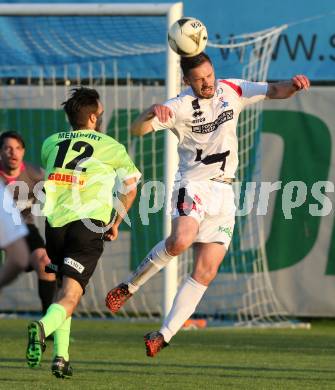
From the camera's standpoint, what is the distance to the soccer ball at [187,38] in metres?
7.93

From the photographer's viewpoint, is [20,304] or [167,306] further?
[20,304]

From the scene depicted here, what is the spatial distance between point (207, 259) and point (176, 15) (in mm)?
4561

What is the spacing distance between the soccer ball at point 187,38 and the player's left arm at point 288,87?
584 millimetres

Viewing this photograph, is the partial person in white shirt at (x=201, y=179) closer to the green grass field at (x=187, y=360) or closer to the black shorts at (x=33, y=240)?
the green grass field at (x=187, y=360)

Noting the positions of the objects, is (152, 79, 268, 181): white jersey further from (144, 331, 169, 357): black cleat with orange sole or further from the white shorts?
(144, 331, 169, 357): black cleat with orange sole

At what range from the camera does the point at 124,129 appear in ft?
45.4

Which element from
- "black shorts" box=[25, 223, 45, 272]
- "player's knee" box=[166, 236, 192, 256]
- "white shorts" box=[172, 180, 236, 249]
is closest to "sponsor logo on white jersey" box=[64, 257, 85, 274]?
"player's knee" box=[166, 236, 192, 256]

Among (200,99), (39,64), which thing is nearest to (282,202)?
(39,64)

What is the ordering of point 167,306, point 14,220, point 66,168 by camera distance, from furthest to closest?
point 167,306
point 66,168
point 14,220

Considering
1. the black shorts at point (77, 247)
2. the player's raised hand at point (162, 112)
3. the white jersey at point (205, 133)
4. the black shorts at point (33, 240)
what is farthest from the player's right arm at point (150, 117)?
the black shorts at point (33, 240)

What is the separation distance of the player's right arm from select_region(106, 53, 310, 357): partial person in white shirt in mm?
171

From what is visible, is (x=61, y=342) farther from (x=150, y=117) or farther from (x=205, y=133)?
(x=205, y=133)

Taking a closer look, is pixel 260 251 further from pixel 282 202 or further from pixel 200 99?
pixel 200 99

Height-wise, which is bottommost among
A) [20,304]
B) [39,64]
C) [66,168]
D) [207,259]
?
[20,304]
